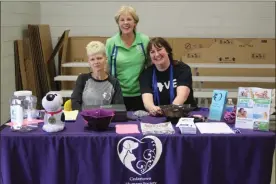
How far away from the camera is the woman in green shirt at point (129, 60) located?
2885mm

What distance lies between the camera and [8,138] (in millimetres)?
2021

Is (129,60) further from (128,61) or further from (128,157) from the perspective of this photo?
(128,157)

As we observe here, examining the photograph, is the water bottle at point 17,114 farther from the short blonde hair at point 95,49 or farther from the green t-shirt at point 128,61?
the green t-shirt at point 128,61

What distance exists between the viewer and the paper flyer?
6.86 ft

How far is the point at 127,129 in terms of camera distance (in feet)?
6.98

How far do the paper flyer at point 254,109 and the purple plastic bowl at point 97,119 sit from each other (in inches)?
28.6

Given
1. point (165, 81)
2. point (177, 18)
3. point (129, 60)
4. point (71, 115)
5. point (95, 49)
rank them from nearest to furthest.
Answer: point (71, 115), point (95, 49), point (165, 81), point (129, 60), point (177, 18)

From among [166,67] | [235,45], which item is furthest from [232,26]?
[166,67]

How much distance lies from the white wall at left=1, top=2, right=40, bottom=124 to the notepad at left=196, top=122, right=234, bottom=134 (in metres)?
2.32

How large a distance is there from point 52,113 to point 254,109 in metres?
1.09

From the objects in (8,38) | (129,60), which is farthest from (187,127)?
(8,38)

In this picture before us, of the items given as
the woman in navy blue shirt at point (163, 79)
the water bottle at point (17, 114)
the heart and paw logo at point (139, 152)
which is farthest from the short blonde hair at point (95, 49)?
the heart and paw logo at point (139, 152)

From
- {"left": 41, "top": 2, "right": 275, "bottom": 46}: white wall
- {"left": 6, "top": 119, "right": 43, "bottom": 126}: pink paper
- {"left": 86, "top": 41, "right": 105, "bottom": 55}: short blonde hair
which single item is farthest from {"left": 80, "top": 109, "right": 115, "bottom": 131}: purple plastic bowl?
{"left": 41, "top": 2, "right": 275, "bottom": 46}: white wall

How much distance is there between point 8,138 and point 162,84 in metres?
1.11
